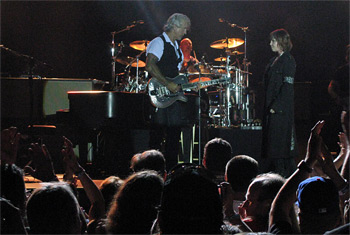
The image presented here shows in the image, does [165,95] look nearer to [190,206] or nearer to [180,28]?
[180,28]

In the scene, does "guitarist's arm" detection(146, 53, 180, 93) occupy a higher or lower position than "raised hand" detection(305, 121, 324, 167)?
higher

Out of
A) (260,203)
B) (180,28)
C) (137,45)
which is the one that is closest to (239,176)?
(260,203)

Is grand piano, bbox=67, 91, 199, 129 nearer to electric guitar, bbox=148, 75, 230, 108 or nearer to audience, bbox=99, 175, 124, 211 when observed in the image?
electric guitar, bbox=148, 75, 230, 108

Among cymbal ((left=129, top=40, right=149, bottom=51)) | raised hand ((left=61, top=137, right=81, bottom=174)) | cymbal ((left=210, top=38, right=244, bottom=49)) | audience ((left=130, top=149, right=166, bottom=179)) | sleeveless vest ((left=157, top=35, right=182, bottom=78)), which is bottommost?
audience ((left=130, top=149, right=166, bottom=179))

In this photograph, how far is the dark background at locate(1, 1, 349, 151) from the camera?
374 inches

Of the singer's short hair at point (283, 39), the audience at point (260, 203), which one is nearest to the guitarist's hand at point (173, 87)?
the singer's short hair at point (283, 39)

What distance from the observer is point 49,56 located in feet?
32.0

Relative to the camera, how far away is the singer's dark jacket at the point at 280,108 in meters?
5.03

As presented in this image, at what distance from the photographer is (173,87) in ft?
15.3

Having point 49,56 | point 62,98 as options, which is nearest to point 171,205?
point 62,98

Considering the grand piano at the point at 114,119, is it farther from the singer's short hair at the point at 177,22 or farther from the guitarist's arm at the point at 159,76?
the singer's short hair at the point at 177,22

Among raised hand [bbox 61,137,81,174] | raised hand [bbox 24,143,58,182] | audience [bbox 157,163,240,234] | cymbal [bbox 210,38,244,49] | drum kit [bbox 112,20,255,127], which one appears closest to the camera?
audience [bbox 157,163,240,234]

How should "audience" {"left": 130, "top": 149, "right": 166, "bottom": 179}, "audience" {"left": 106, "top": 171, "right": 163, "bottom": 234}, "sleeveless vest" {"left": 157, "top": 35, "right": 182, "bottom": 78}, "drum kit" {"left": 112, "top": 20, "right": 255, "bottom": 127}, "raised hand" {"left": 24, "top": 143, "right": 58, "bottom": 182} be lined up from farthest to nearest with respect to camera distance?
"drum kit" {"left": 112, "top": 20, "right": 255, "bottom": 127} → "sleeveless vest" {"left": 157, "top": 35, "right": 182, "bottom": 78} → "audience" {"left": 130, "top": 149, "right": 166, "bottom": 179} → "raised hand" {"left": 24, "top": 143, "right": 58, "bottom": 182} → "audience" {"left": 106, "top": 171, "right": 163, "bottom": 234}

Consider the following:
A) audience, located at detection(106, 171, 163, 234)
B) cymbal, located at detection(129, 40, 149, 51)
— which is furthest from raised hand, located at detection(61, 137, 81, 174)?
cymbal, located at detection(129, 40, 149, 51)
